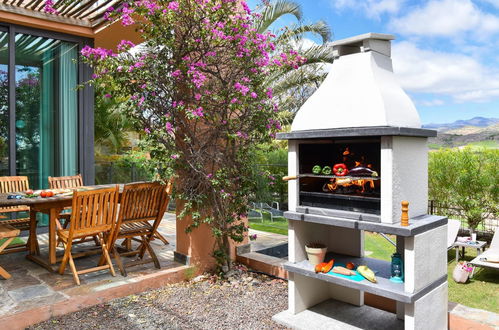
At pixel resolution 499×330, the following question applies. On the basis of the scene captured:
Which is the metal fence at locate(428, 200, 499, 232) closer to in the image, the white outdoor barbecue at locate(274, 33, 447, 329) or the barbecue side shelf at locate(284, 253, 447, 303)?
the barbecue side shelf at locate(284, 253, 447, 303)

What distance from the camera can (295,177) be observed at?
3068 mm

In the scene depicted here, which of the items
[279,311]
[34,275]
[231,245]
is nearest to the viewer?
[279,311]

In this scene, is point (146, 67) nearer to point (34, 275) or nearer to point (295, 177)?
point (295, 177)

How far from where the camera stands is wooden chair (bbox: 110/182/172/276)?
3883 mm

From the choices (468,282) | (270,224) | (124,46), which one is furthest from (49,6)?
(468,282)

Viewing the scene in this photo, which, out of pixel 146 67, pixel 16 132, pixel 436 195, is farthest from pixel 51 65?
pixel 436 195

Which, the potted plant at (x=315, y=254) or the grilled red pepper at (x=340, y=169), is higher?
the grilled red pepper at (x=340, y=169)

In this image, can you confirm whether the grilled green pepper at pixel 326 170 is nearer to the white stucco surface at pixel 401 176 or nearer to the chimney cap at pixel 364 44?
the white stucco surface at pixel 401 176

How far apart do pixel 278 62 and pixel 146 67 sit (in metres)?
1.32

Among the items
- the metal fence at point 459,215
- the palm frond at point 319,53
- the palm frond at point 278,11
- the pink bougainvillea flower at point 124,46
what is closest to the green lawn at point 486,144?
the metal fence at point 459,215

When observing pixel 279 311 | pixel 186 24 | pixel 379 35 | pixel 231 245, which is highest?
pixel 186 24

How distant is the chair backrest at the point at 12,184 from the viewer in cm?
517

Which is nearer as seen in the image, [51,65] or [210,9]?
[210,9]

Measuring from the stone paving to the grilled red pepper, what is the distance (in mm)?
2193
